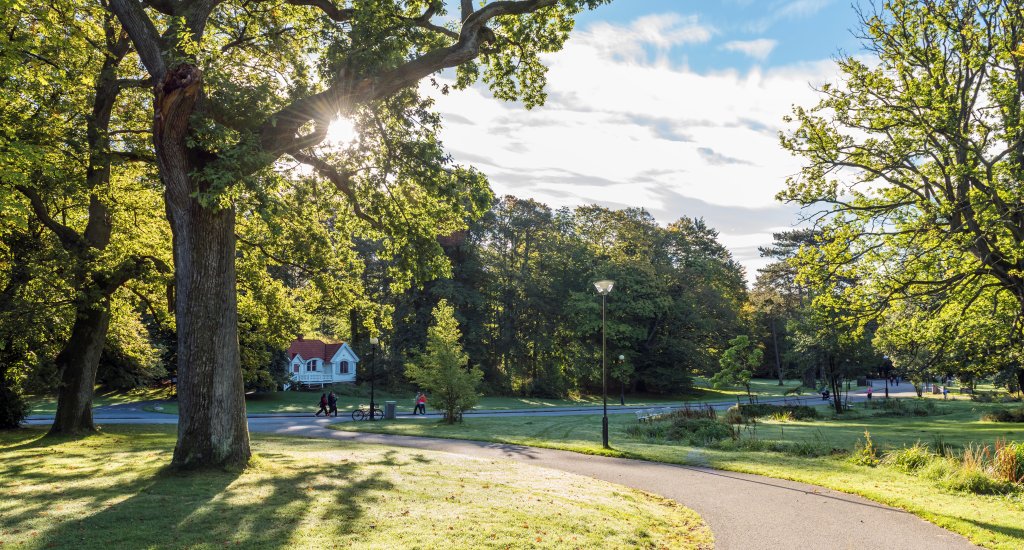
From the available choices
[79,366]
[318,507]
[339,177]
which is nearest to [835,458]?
[318,507]

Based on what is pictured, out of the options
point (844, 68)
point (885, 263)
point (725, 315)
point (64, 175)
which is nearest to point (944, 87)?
point (844, 68)

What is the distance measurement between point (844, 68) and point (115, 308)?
81.3 feet

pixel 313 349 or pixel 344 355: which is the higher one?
pixel 313 349

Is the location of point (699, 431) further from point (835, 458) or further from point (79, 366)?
point (79, 366)

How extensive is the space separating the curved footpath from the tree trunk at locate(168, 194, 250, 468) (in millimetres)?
7516

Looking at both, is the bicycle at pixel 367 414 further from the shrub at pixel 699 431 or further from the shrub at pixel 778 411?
the shrub at pixel 778 411

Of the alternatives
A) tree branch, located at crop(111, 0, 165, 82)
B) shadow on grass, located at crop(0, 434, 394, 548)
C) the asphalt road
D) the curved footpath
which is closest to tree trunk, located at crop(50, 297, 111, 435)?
shadow on grass, located at crop(0, 434, 394, 548)

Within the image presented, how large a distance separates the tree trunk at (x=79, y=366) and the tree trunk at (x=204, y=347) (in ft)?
31.3

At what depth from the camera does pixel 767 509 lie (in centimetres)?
1027

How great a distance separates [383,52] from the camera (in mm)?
11523

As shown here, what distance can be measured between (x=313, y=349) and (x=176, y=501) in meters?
51.0

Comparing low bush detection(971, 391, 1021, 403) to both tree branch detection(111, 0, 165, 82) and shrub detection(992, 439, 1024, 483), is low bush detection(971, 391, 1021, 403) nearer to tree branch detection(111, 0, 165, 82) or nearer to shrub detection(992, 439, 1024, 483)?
shrub detection(992, 439, 1024, 483)

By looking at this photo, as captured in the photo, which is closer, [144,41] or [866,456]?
[144,41]

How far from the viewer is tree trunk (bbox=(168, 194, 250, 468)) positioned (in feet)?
33.8
